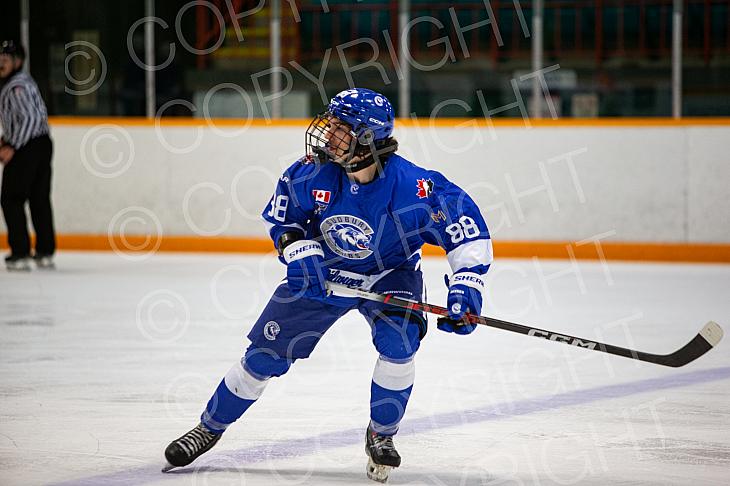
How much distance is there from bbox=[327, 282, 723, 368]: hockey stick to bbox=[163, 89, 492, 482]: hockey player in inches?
1.1

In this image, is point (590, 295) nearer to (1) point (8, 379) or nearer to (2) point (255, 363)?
(1) point (8, 379)

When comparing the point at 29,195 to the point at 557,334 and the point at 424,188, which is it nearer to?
the point at 424,188

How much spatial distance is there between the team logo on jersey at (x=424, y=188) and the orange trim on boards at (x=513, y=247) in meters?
5.75

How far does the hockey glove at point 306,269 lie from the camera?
3018 millimetres

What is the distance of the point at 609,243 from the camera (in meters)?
8.71

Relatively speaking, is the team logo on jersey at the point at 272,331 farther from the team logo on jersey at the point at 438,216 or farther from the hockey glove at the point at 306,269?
the team logo on jersey at the point at 438,216

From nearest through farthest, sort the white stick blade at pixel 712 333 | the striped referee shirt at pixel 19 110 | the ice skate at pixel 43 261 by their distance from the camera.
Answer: the white stick blade at pixel 712 333 → the striped referee shirt at pixel 19 110 → the ice skate at pixel 43 261

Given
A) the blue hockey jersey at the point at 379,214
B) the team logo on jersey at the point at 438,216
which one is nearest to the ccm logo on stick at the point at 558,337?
the blue hockey jersey at the point at 379,214

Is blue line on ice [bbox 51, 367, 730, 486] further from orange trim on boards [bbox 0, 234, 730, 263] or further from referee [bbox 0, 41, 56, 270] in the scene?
referee [bbox 0, 41, 56, 270]

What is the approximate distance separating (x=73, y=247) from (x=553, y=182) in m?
3.67

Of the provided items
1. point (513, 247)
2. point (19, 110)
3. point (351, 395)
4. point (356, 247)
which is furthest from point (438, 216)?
point (513, 247)

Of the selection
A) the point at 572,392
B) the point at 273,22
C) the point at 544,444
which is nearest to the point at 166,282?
the point at 273,22

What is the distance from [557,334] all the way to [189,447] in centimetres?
97

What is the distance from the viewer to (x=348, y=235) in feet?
10.1
